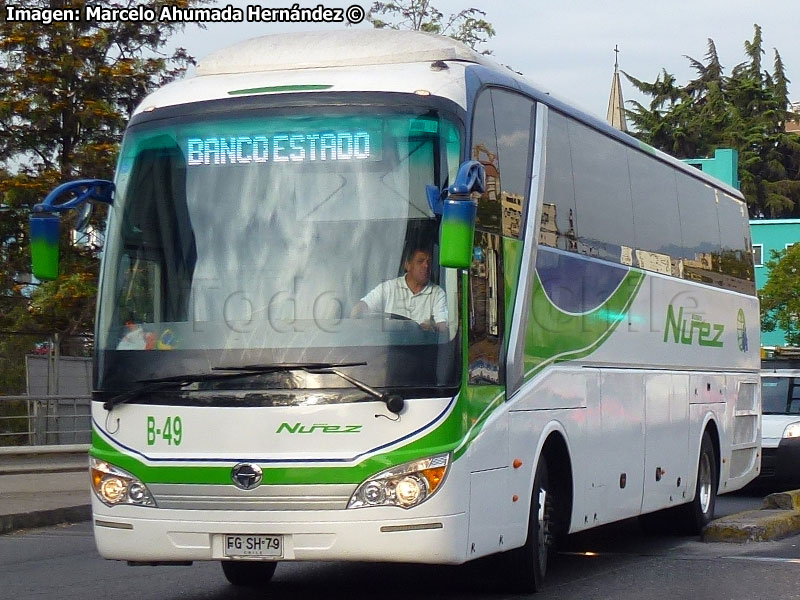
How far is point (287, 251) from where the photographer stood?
8.55 meters

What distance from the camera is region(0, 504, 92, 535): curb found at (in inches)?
580

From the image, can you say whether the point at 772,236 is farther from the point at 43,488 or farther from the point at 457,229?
the point at 457,229

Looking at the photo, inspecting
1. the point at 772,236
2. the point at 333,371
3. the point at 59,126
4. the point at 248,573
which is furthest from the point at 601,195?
the point at 772,236

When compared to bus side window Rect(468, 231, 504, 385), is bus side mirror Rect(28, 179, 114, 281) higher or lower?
higher

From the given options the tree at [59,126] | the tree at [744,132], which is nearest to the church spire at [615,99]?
the tree at [744,132]

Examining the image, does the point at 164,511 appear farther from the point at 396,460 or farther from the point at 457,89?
the point at 457,89

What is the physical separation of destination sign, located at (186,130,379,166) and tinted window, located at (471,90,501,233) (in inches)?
29.3

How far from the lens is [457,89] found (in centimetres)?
895

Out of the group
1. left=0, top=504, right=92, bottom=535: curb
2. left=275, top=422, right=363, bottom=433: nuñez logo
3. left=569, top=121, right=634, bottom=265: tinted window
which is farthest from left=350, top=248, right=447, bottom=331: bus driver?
left=0, top=504, right=92, bottom=535: curb

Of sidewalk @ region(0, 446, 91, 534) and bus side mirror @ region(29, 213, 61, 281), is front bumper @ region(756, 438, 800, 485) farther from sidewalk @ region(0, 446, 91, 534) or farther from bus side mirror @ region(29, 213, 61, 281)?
bus side mirror @ region(29, 213, 61, 281)

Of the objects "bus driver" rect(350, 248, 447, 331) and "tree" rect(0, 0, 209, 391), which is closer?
"bus driver" rect(350, 248, 447, 331)

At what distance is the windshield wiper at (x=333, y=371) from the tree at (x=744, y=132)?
61186 mm

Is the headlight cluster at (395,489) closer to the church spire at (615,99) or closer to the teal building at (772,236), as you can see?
the teal building at (772,236)

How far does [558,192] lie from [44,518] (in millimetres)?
7356
